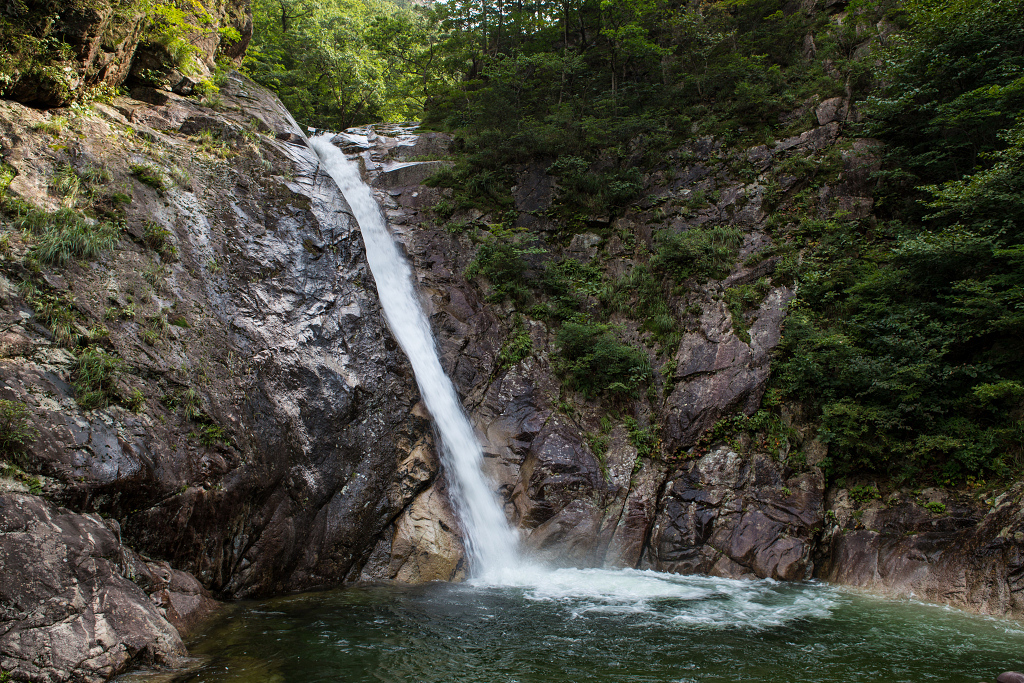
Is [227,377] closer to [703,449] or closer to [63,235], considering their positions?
[63,235]

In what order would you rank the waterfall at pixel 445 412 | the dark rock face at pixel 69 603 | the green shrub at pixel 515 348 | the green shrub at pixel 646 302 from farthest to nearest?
the green shrub at pixel 646 302 → the green shrub at pixel 515 348 → the waterfall at pixel 445 412 → the dark rock face at pixel 69 603

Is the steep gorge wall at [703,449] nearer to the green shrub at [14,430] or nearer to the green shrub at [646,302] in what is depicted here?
the green shrub at [646,302]

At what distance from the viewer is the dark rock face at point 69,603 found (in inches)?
162

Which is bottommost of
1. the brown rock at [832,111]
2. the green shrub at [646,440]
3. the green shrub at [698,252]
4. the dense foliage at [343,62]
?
the green shrub at [646,440]

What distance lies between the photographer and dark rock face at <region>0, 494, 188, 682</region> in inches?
162

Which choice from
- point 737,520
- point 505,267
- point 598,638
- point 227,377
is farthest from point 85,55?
point 737,520

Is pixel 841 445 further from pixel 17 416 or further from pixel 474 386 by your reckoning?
pixel 17 416

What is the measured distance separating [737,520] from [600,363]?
398cm

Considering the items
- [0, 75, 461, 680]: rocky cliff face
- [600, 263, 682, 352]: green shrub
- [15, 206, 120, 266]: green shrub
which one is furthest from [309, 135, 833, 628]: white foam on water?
[15, 206, 120, 266]: green shrub

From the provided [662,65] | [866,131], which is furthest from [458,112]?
[866,131]

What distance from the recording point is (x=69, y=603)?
4465mm

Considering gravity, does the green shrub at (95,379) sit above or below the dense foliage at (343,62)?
below

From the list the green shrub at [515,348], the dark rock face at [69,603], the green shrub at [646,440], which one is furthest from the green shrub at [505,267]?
the dark rock face at [69,603]

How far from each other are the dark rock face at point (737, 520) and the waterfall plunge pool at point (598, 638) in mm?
735
